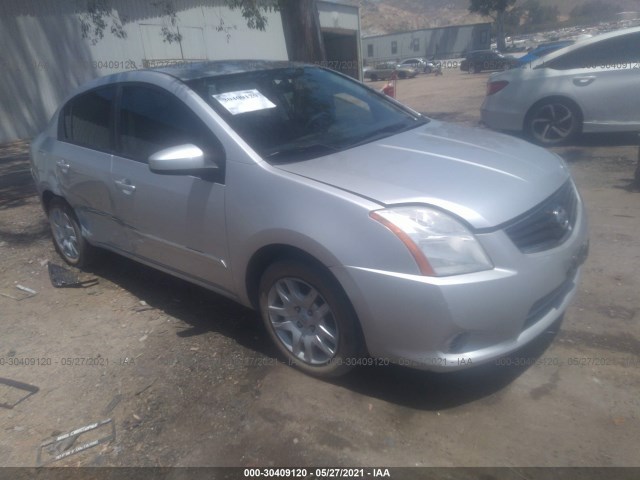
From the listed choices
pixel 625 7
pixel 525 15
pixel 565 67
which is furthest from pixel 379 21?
pixel 565 67

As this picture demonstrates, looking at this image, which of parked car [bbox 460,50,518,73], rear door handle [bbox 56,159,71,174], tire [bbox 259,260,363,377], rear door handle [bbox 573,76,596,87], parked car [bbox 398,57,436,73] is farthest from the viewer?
parked car [bbox 398,57,436,73]

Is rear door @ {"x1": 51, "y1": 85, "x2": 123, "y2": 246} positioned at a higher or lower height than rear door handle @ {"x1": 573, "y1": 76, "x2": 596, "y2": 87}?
higher

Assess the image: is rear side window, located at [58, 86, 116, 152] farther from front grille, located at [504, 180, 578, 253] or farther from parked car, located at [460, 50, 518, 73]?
parked car, located at [460, 50, 518, 73]

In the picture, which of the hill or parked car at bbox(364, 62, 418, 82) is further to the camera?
the hill

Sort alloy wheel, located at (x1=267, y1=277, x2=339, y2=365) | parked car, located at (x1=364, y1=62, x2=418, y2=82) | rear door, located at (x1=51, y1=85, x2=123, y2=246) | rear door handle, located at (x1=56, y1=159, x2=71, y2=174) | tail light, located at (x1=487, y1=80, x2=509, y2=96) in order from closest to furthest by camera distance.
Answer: alloy wheel, located at (x1=267, y1=277, x2=339, y2=365)
rear door, located at (x1=51, y1=85, x2=123, y2=246)
rear door handle, located at (x1=56, y1=159, x2=71, y2=174)
tail light, located at (x1=487, y1=80, x2=509, y2=96)
parked car, located at (x1=364, y1=62, x2=418, y2=82)

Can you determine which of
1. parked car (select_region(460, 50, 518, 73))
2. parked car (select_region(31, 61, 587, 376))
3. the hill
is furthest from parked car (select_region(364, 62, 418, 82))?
the hill

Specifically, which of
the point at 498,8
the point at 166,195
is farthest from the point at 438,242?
the point at 498,8

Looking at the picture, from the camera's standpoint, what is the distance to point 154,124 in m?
3.65

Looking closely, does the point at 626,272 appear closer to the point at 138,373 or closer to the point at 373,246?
the point at 373,246

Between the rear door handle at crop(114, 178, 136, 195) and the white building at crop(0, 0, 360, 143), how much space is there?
27.4 feet

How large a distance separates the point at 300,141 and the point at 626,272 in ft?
8.60

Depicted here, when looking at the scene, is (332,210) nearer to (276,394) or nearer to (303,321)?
(303,321)

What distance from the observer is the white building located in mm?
13023

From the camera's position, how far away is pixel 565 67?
7.43 m
